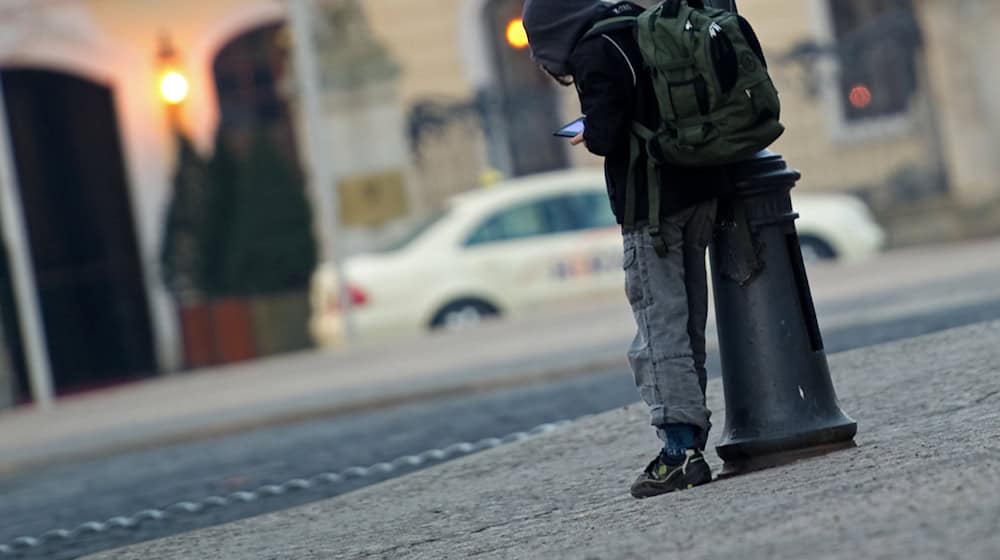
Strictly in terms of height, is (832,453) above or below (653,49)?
below

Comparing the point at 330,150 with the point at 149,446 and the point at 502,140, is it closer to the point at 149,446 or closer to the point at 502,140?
the point at 502,140

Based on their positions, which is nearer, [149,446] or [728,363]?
[728,363]

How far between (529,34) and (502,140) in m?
18.4

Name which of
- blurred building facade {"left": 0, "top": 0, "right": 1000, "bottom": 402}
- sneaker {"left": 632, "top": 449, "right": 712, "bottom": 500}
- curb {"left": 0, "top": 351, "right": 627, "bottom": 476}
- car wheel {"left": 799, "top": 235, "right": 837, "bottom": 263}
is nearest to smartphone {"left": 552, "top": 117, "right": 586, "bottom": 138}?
sneaker {"left": 632, "top": 449, "right": 712, "bottom": 500}

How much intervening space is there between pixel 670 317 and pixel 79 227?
19.8m

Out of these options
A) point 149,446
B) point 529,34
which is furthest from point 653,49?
point 149,446

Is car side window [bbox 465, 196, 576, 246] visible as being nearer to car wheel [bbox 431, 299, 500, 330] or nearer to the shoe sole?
car wheel [bbox 431, 299, 500, 330]

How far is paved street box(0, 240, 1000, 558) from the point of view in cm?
1010

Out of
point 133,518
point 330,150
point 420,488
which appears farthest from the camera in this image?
point 330,150

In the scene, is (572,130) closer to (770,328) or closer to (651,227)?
(651,227)

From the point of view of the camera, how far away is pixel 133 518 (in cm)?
954

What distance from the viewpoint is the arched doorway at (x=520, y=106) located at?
80.9 feet

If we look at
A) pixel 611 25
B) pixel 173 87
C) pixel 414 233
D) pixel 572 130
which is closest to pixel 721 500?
pixel 572 130

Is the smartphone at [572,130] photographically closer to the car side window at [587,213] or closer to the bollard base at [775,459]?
the bollard base at [775,459]
